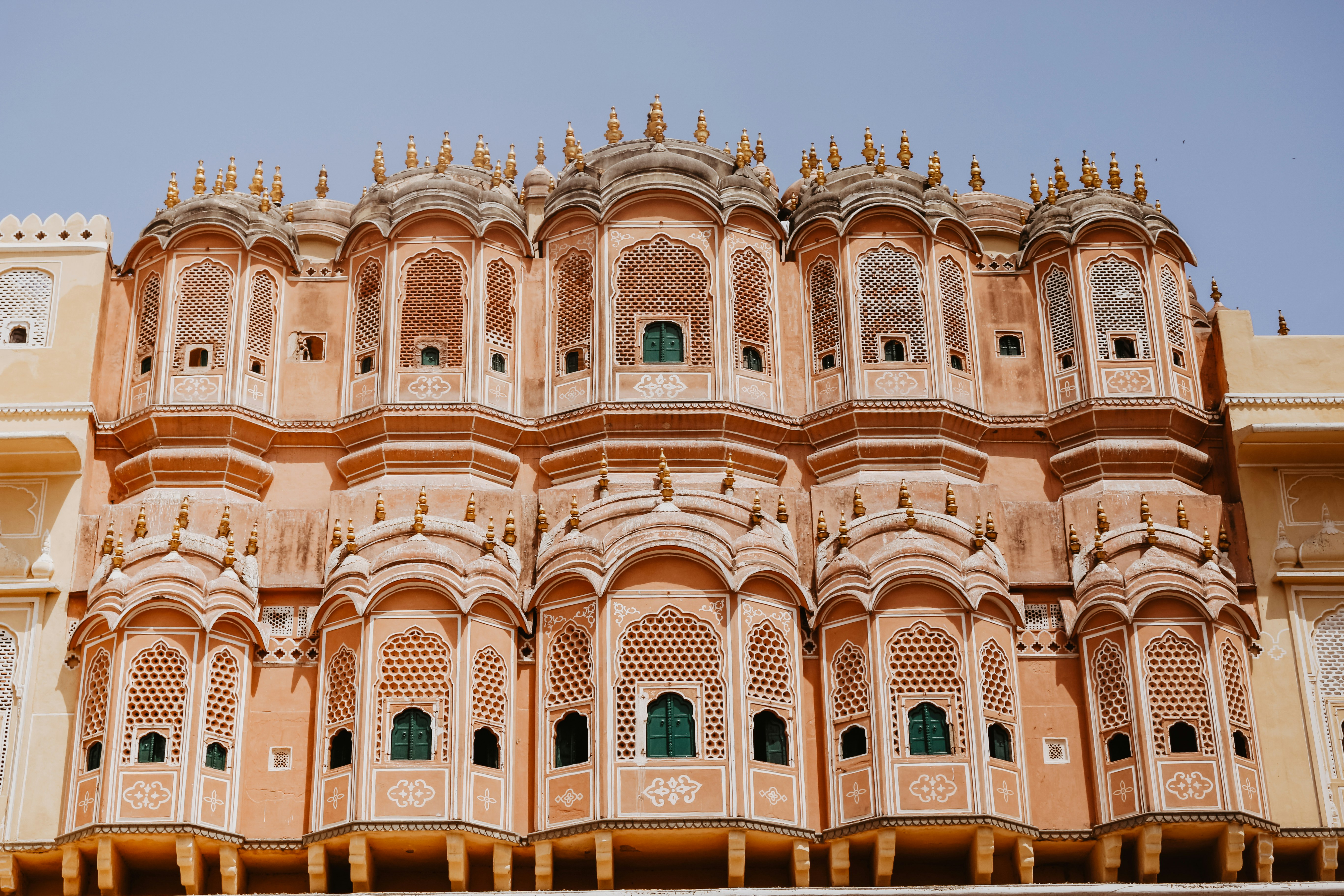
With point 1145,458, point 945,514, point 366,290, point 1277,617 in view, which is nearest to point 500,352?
point 366,290

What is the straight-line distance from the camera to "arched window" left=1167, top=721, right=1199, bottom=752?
18031mm

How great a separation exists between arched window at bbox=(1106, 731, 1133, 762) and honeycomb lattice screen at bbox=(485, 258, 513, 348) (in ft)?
22.4

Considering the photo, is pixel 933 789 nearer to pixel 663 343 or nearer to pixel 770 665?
pixel 770 665

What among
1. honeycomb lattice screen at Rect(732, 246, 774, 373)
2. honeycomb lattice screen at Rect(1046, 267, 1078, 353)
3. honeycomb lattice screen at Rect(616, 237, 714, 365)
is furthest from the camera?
honeycomb lattice screen at Rect(1046, 267, 1078, 353)

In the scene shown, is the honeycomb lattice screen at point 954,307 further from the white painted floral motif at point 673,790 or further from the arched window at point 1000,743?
the white painted floral motif at point 673,790

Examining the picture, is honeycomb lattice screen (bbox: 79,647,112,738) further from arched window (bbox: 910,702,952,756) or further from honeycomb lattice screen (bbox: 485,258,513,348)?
arched window (bbox: 910,702,952,756)

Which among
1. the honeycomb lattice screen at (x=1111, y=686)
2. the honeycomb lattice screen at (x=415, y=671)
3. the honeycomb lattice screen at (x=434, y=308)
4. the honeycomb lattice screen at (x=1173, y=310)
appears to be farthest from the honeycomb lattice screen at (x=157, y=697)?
the honeycomb lattice screen at (x=1173, y=310)

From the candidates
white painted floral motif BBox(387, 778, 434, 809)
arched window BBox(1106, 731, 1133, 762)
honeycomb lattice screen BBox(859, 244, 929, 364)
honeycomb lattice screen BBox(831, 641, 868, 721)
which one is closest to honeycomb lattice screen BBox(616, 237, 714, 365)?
honeycomb lattice screen BBox(859, 244, 929, 364)

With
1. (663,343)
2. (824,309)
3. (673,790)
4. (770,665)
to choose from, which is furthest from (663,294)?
(673,790)

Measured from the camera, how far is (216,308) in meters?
20.2

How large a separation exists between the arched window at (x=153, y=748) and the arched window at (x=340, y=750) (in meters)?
1.38

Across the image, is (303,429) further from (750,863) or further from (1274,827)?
(1274,827)

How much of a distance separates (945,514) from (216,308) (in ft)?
24.0

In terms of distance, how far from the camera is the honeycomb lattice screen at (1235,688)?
60.0 ft
